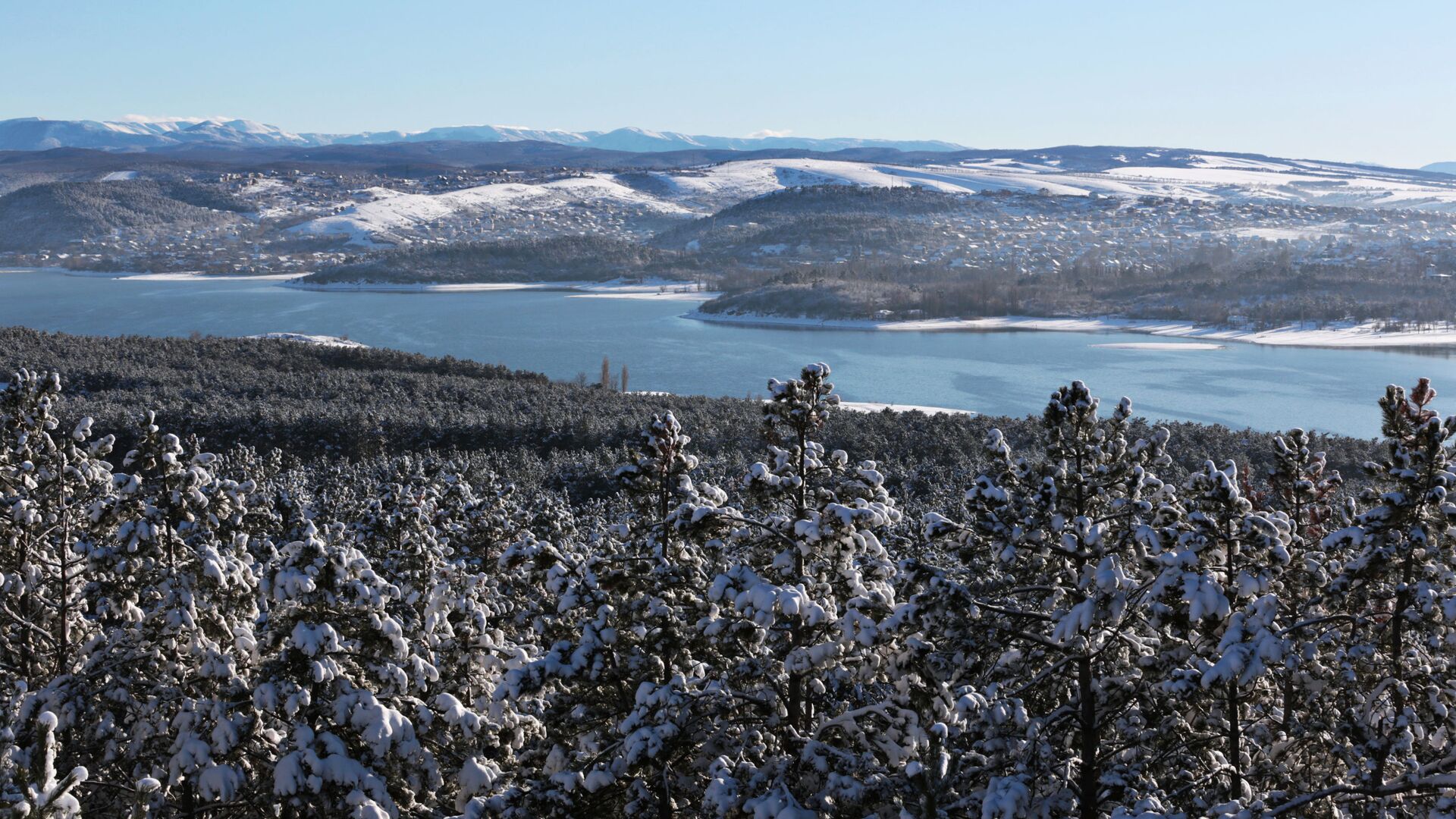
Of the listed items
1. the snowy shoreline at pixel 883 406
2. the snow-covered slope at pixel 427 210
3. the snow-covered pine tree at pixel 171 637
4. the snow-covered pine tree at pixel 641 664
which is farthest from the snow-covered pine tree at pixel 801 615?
the snow-covered slope at pixel 427 210

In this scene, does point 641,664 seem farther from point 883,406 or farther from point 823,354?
point 823,354

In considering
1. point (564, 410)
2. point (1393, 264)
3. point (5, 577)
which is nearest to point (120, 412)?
point (564, 410)

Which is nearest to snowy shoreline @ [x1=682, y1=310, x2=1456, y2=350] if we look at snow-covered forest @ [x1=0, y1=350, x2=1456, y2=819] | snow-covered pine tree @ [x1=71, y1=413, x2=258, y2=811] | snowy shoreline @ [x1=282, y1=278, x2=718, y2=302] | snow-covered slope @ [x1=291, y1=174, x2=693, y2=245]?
snowy shoreline @ [x1=282, y1=278, x2=718, y2=302]

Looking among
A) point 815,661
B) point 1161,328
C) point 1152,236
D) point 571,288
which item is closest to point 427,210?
point 571,288

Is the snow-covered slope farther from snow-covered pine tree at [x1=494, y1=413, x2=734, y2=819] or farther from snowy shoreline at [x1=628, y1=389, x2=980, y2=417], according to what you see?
snow-covered pine tree at [x1=494, y1=413, x2=734, y2=819]

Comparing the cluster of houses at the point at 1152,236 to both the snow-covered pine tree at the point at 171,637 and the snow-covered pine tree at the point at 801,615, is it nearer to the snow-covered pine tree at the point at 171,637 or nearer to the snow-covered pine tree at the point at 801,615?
the snow-covered pine tree at the point at 801,615

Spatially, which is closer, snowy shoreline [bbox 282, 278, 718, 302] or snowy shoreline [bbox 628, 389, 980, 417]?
snowy shoreline [bbox 628, 389, 980, 417]
